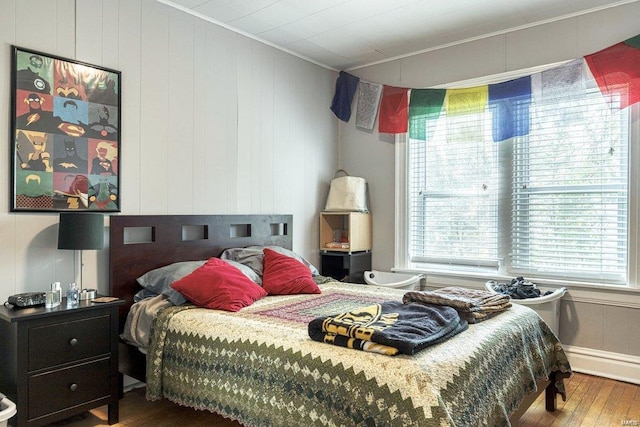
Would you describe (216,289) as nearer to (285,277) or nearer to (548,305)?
(285,277)

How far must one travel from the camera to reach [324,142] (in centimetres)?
458

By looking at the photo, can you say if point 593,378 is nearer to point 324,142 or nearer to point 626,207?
point 626,207

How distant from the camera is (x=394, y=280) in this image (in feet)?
14.0

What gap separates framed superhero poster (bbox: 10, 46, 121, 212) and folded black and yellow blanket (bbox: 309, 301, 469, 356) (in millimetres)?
1668

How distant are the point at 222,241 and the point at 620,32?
3.20 meters

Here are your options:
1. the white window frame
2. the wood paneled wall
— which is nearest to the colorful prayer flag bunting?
the white window frame

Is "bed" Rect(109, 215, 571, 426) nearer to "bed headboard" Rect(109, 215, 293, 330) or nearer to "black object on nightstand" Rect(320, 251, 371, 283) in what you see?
"bed headboard" Rect(109, 215, 293, 330)

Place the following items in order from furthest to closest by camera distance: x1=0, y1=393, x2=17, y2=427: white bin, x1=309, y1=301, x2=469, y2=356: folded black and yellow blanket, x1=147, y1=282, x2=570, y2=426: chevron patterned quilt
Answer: x1=0, y1=393, x2=17, y2=427: white bin → x1=309, y1=301, x2=469, y2=356: folded black and yellow blanket → x1=147, y1=282, x2=570, y2=426: chevron patterned quilt

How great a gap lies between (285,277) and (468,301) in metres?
1.30

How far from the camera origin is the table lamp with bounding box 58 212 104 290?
97.1 inches

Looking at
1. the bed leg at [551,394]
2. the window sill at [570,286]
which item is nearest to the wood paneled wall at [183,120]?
the window sill at [570,286]

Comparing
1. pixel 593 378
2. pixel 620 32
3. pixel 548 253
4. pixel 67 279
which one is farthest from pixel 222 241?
pixel 620 32

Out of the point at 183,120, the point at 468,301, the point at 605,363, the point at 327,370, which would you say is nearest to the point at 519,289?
the point at 605,363

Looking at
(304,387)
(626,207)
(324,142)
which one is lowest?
(304,387)
